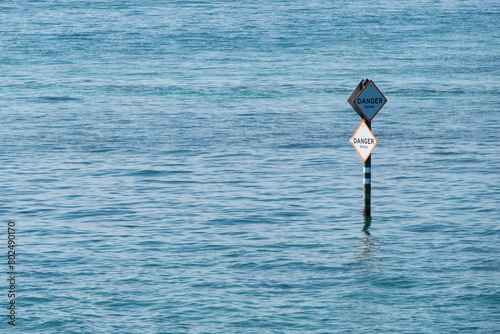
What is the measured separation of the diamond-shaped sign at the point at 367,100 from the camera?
1394 cm

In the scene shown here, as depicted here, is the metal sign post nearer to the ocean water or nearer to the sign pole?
the sign pole

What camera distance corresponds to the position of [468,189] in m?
17.3

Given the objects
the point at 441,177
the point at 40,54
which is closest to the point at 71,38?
the point at 40,54

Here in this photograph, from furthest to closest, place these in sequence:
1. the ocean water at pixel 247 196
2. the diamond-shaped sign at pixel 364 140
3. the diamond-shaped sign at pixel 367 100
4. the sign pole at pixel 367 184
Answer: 1. the sign pole at pixel 367 184
2. the diamond-shaped sign at pixel 364 140
3. the diamond-shaped sign at pixel 367 100
4. the ocean water at pixel 247 196

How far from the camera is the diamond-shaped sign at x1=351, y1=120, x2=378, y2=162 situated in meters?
14.2

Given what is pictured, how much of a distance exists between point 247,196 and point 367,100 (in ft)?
12.6

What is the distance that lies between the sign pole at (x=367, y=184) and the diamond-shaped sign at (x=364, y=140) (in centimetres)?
9

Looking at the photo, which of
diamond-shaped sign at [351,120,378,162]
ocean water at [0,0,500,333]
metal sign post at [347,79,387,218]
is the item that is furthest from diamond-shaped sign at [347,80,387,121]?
ocean water at [0,0,500,333]

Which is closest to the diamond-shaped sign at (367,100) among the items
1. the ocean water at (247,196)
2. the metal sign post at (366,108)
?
the metal sign post at (366,108)

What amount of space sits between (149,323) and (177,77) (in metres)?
28.7

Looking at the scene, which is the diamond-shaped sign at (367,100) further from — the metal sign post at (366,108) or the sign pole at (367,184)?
the sign pole at (367,184)

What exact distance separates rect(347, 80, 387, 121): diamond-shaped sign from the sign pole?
24cm

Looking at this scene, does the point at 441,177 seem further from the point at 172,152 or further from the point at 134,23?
the point at 134,23

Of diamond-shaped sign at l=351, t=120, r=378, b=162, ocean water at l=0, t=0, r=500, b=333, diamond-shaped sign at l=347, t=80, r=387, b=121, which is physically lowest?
ocean water at l=0, t=0, r=500, b=333
